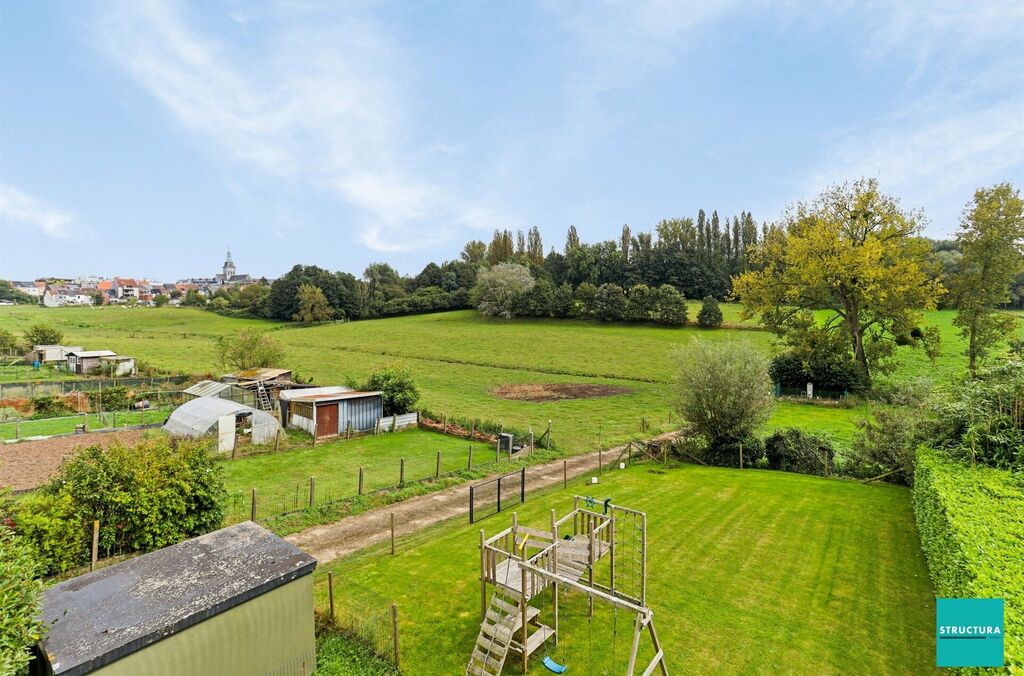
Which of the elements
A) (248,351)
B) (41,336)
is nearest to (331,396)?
(248,351)

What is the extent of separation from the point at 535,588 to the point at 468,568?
379 centimetres

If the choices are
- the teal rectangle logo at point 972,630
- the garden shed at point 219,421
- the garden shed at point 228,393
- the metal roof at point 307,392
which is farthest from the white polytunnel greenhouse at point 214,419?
the teal rectangle logo at point 972,630

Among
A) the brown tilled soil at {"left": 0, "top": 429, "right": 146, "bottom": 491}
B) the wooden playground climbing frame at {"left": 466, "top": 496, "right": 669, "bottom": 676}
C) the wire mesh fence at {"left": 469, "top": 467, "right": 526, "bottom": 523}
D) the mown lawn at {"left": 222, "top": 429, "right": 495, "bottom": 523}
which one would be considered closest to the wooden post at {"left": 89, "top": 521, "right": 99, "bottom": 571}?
the mown lawn at {"left": 222, "top": 429, "right": 495, "bottom": 523}

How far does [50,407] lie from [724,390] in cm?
3995

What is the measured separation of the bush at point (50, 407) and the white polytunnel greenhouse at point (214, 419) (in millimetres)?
11606

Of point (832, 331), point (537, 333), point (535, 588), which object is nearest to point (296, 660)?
point (535, 588)

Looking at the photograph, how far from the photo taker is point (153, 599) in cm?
666

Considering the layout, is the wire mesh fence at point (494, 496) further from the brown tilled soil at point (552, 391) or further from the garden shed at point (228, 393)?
the garden shed at point (228, 393)

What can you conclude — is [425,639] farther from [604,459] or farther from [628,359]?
[628,359]

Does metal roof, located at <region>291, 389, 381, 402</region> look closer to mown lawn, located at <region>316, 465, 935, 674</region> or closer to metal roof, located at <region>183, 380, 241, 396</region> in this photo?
metal roof, located at <region>183, 380, 241, 396</region>

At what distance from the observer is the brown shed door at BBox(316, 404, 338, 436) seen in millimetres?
26203

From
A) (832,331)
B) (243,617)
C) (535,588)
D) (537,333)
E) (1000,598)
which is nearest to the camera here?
(1000,598)

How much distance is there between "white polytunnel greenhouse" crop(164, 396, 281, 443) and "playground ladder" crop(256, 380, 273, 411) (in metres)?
6.59

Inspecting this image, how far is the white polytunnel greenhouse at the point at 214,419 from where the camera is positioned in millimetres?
23500
